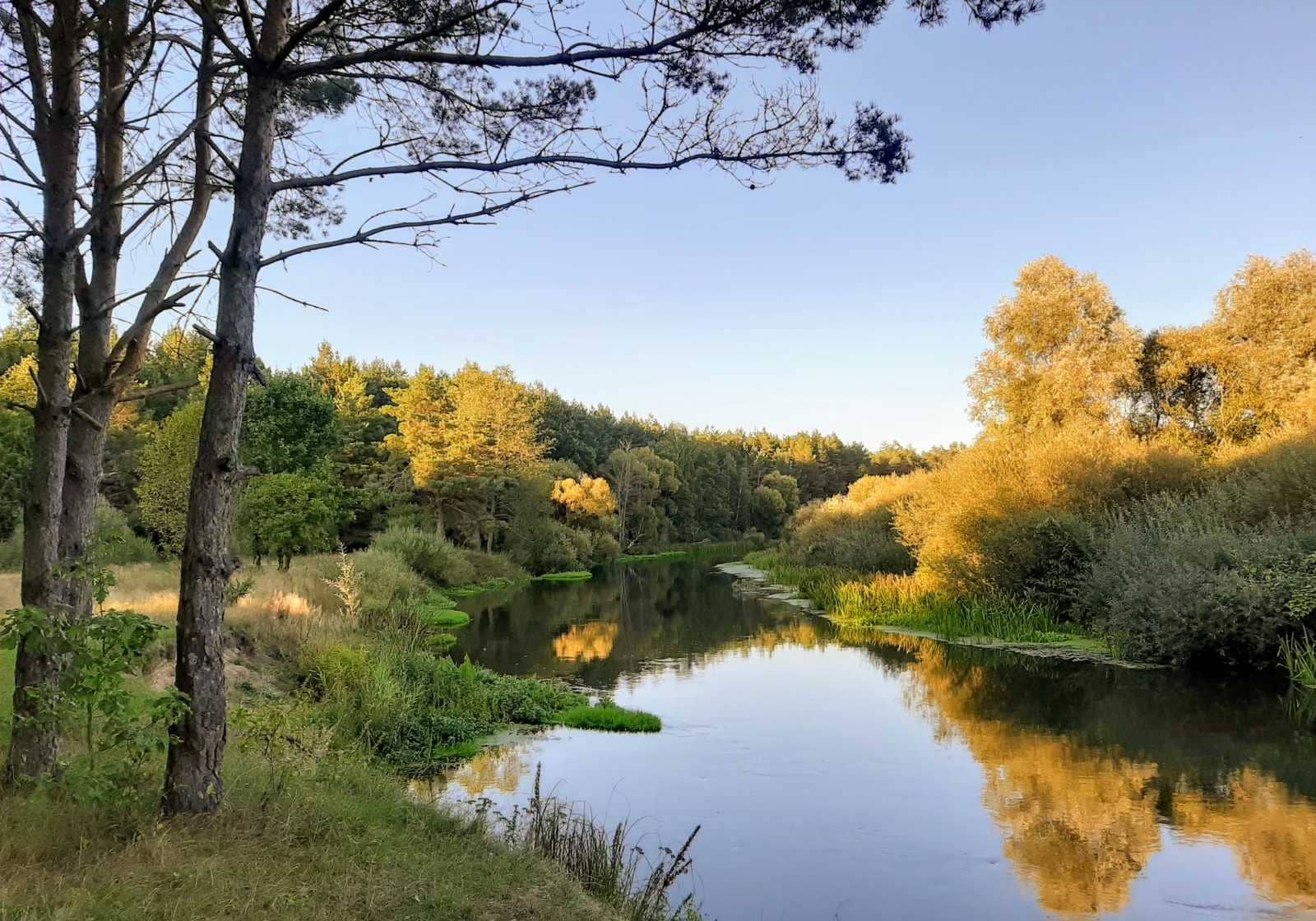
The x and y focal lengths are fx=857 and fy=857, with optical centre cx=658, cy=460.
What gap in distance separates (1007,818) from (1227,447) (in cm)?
1741

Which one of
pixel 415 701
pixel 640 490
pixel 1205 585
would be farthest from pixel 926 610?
pixel 640 490

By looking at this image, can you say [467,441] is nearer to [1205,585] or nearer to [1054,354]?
[1054,354]

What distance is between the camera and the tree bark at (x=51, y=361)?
15.1 ft

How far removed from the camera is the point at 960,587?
69.6 ft

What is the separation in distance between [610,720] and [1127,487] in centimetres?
1487

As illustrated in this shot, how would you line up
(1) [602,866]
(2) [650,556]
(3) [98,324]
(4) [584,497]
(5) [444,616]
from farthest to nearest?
(2) [650,556] → (4) [584,497] → (5) [444,616] → (1) [602,866] → (3) [98,324]

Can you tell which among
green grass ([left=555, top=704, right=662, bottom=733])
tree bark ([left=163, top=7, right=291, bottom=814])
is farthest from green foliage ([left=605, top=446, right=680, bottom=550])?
tree bark ([left=163, top=7, right=291, bottom=814])

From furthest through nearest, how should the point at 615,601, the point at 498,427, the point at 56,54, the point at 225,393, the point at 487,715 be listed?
the point at 498,427 → the point at 615,601 → the point at 487,715 → the point at 56,54 → the point at 225,393

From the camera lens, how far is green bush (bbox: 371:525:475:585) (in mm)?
29297

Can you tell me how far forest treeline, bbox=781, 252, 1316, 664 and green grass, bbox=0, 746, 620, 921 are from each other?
13415 millimetres

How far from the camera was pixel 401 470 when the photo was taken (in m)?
38.9

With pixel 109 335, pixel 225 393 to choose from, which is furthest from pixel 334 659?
pixel 225 393

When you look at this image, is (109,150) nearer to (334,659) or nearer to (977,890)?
(334,659)

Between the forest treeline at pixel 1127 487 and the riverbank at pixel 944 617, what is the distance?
18 cm
